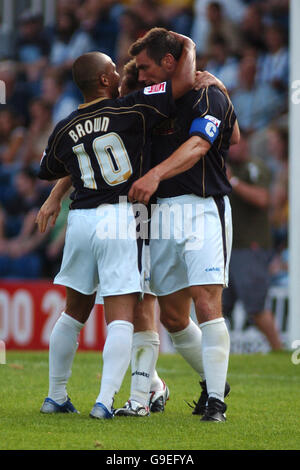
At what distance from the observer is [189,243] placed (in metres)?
4.49

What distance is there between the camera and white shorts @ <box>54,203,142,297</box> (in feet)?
14.1

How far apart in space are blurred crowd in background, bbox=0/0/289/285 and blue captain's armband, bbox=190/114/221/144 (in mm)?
4834

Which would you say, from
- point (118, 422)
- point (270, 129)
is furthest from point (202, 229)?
point (270, 129)

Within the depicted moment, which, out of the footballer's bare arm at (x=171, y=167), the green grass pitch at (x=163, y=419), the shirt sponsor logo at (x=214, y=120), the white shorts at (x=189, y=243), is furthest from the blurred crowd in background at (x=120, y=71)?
the footballer's bare arm at (x=171, y=167)

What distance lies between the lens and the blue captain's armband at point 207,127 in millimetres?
4340

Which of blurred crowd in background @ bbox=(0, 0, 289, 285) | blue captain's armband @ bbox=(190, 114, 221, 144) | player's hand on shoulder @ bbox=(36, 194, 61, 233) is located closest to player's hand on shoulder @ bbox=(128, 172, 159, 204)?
blue captain's armband @ bbox=(190, 114, 221, 144)

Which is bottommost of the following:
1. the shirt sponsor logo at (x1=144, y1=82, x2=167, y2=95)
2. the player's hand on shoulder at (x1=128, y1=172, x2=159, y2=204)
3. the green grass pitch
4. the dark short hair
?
the green grass pitch

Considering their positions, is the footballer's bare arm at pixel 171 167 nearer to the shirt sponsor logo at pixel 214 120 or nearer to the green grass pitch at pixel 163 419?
the shirt sponsor logo at pixel 214 120

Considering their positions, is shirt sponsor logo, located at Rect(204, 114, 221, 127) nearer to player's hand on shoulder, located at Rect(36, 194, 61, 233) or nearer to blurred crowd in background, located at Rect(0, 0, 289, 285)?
player's hand on shoulder, located at Rect(36, 194, 61, 233)

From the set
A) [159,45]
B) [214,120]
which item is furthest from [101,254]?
[159,45]

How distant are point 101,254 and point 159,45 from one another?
1128mm

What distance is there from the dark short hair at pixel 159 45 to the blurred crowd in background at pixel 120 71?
463 centimetres

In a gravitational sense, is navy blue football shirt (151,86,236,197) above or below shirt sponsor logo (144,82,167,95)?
below
